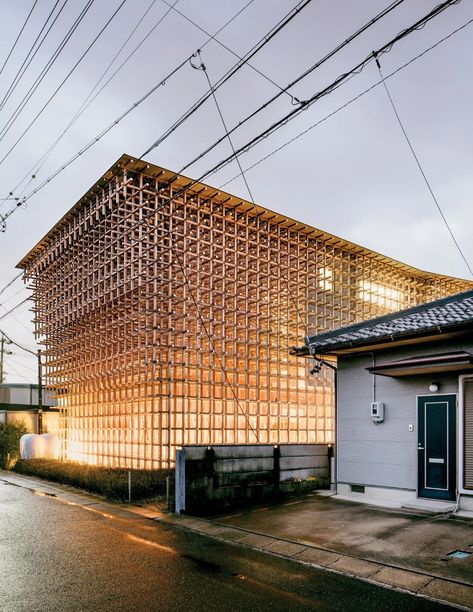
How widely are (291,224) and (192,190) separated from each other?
4899 millimetres

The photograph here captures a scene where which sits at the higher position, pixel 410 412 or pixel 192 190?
pixel 192 190

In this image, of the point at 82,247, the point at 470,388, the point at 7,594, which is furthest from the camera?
the point at 82,247

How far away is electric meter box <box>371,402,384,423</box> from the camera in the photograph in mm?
12008

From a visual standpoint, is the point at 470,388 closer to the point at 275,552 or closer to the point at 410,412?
the point at 410,412

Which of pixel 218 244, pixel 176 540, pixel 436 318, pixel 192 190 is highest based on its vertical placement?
pixel 192 190

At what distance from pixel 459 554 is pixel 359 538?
1533 millimetres

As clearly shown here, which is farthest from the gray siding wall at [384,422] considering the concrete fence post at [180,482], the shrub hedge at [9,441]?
the shrub hedge at [9,441]

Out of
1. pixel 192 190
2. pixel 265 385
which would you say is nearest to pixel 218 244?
pixel 192 190

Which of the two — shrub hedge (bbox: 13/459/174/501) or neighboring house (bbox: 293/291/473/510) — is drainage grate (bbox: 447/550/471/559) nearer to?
A: neighboring house (bbox: 293/291/473/510)

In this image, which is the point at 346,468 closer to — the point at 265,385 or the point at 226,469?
the point at 226,469

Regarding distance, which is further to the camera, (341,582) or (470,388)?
(470,388)

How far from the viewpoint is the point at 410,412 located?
454 inches

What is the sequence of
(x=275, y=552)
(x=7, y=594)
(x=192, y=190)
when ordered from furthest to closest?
(x=192, y=190)
(x=275, y=552)
(x=7, y=594)

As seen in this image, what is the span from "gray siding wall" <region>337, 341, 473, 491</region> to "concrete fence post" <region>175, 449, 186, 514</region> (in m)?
4.11
